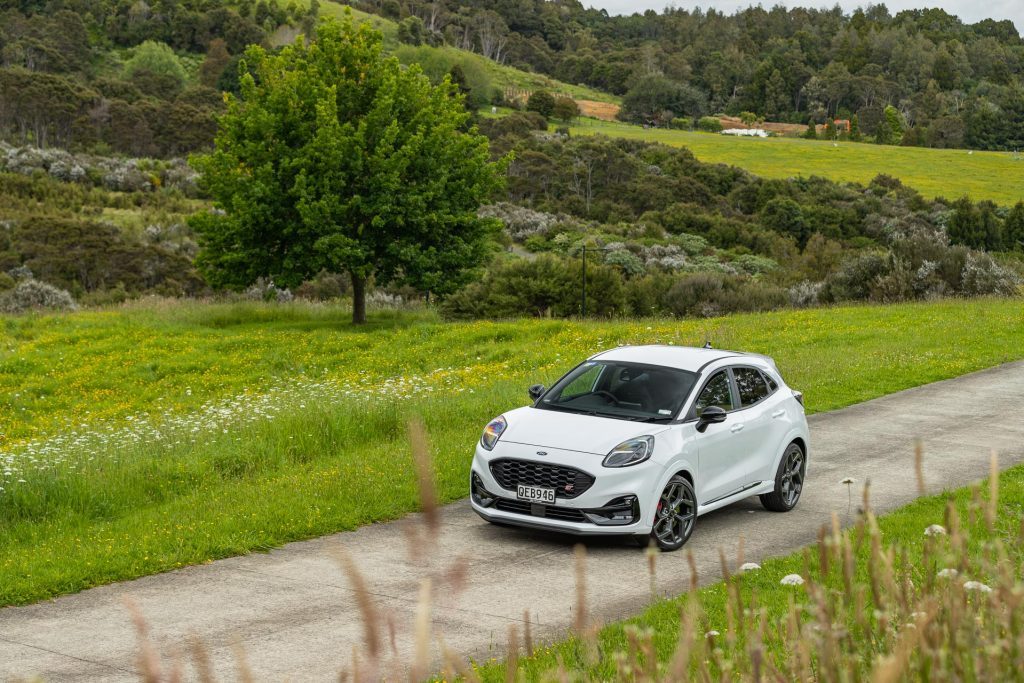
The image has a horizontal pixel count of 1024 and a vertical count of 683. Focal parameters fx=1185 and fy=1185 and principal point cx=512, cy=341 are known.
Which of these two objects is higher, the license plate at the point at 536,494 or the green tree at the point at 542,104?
the green tree at the point at 542,104

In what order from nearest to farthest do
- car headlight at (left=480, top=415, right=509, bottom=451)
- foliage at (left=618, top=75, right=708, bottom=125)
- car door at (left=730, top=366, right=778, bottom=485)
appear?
car headlight at (left=480, top=415, right=509, bottom=451) < car door at (left=730, top=366, right=778, bottom=485) < foliage at (left=618, top=75, right=708, bottom=125)

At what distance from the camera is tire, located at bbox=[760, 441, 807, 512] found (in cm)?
1257

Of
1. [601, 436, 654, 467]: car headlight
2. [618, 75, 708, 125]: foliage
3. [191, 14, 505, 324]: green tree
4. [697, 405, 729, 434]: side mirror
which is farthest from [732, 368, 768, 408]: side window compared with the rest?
[618, 75, 708, 125]: foliage

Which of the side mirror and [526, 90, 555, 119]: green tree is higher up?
[526, 90, 555, 119]: green tree

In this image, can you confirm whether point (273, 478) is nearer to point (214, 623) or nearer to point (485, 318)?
point (214, 623)

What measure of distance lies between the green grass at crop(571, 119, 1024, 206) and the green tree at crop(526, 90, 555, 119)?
356 centimetres

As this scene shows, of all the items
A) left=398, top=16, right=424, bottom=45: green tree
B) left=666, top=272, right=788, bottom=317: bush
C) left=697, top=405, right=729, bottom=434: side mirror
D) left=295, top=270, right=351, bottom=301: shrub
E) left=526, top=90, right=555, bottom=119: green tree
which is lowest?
left=295, top=270, right=351, bottom=301: shrub

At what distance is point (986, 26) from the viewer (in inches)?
7643

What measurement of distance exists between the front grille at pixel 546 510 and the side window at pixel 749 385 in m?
2.56

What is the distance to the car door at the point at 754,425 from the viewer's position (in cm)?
1216

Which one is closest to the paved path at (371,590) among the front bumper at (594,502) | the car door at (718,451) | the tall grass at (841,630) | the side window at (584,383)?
the front bumper at (594,502)

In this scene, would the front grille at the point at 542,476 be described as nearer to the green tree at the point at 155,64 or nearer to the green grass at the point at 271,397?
the green grass at the point at 271,397

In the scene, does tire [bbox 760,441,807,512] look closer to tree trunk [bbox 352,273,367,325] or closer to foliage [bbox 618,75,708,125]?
tree trunk [bbox 352,273,367,325]

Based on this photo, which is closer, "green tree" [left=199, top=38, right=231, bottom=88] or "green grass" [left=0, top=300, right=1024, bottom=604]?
"green grass" [left=0, top=300, right=1024, bottom=604]
